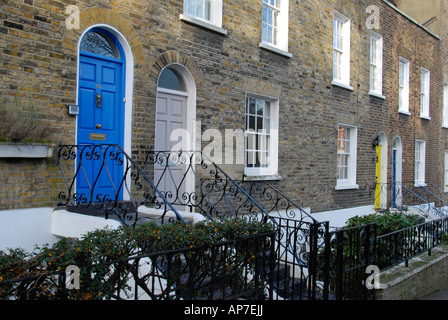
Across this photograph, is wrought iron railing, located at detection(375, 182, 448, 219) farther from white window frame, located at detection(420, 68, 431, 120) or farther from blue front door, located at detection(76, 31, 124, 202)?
blue front door, located at detection(76, 31, 124, 202)

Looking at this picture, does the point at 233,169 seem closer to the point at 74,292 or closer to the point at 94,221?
the point at 94,221

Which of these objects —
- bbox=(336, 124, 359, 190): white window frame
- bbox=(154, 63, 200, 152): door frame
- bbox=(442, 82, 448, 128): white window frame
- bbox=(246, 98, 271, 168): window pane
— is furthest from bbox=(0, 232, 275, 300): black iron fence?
bbox=(442, 82, 448, 128): white window frame

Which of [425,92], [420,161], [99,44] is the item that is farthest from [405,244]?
[425,92]

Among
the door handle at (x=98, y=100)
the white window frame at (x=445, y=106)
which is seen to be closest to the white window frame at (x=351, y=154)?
the door handle at (x=98, y=100)

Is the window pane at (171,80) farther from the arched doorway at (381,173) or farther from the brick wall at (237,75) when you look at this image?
the arched doorway at (381,173)

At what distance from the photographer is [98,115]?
22.4ft

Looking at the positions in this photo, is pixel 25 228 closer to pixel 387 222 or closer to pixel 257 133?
pixel 257 133

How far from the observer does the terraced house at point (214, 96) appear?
19.4 feet

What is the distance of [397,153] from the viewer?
15.7m

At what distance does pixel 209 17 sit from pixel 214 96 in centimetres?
163

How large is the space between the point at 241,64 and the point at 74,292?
270 inches

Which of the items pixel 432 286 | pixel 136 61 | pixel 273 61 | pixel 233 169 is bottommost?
pixel 432 286

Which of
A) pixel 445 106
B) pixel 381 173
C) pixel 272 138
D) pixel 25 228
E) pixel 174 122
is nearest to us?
pixel 25 228

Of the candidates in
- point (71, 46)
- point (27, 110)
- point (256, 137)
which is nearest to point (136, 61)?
point (71, 46)
